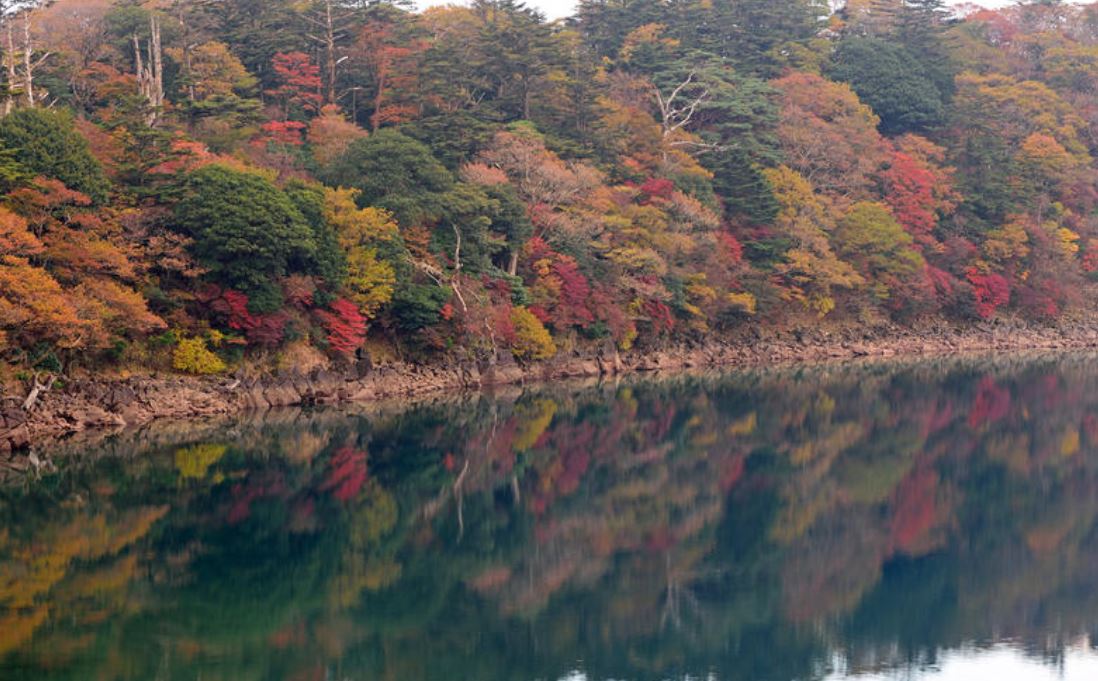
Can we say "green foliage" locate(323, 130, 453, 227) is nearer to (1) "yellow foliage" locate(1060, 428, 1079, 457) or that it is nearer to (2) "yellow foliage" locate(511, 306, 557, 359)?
(2) "yellow foliage" locate(511, 306, 557, 359)

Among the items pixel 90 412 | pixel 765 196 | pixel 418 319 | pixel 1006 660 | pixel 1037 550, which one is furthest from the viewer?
pixel 765 196

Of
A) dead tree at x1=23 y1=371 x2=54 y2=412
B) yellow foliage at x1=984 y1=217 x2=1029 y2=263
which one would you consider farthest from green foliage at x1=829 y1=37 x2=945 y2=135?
dead tree at x1=23 y1=371 x2=54 y2=412

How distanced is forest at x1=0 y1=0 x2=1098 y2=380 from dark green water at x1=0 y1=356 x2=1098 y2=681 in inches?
198

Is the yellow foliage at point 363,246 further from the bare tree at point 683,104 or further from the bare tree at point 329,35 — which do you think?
the bare tree at point 683,104

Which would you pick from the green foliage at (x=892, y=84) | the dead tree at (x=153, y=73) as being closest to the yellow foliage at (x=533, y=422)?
the dead tree at (x=153, y=73)

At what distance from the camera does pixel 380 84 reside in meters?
57.5

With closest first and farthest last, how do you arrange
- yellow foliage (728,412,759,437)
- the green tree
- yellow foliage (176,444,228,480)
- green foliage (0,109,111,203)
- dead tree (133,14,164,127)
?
yellow foliage (176,444,228,480), green foliage (0,109,111,203), yellow foliage (728,412,759,437), dead tree (133,14,164,127), the green tree

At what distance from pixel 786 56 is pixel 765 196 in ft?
70.7

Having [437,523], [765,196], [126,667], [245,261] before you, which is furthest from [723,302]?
[126,667]

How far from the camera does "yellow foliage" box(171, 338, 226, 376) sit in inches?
1423

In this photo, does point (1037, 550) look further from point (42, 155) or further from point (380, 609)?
point (42, 155)

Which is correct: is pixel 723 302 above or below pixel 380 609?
below

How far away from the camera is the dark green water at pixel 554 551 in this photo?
16453mm

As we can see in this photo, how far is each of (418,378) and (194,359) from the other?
9.21m
